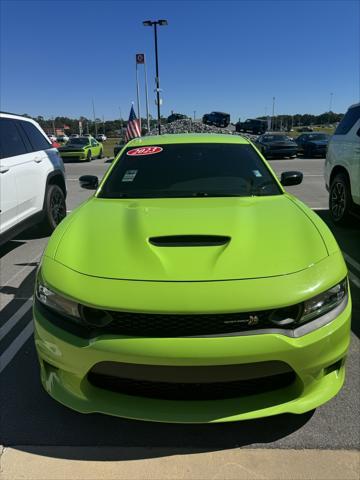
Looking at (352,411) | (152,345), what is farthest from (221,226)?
(352,411)

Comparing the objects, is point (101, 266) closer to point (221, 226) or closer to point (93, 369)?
point (93, 369)

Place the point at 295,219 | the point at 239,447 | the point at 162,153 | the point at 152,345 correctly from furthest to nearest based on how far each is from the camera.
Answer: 1. the point at 162,153
2. the point at 295,219
3. the point at 239,447
4. the point at 152,345

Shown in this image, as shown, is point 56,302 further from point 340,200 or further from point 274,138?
point 274,138

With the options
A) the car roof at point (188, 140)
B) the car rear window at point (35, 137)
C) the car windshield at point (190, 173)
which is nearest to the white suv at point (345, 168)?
the car roof at point (188, 140)

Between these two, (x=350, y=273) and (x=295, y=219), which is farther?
(x=350, y=273)

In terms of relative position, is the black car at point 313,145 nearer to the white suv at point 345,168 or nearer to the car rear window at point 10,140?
the white suv at point 345,168

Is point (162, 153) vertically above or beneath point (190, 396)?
above

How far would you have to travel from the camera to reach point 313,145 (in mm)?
22531

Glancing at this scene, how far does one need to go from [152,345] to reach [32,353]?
161cm

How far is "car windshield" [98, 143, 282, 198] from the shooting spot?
3434 mm

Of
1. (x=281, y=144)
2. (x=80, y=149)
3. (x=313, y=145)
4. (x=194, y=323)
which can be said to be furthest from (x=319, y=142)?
(x=194, y=323)

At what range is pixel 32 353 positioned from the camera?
3.17 m

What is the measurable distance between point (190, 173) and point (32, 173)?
9.45 ft

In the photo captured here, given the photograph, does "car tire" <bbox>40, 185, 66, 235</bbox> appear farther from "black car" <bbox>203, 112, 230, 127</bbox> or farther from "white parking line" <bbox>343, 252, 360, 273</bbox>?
"black car" <bbox>203, 112, 230, 127</bbox>
